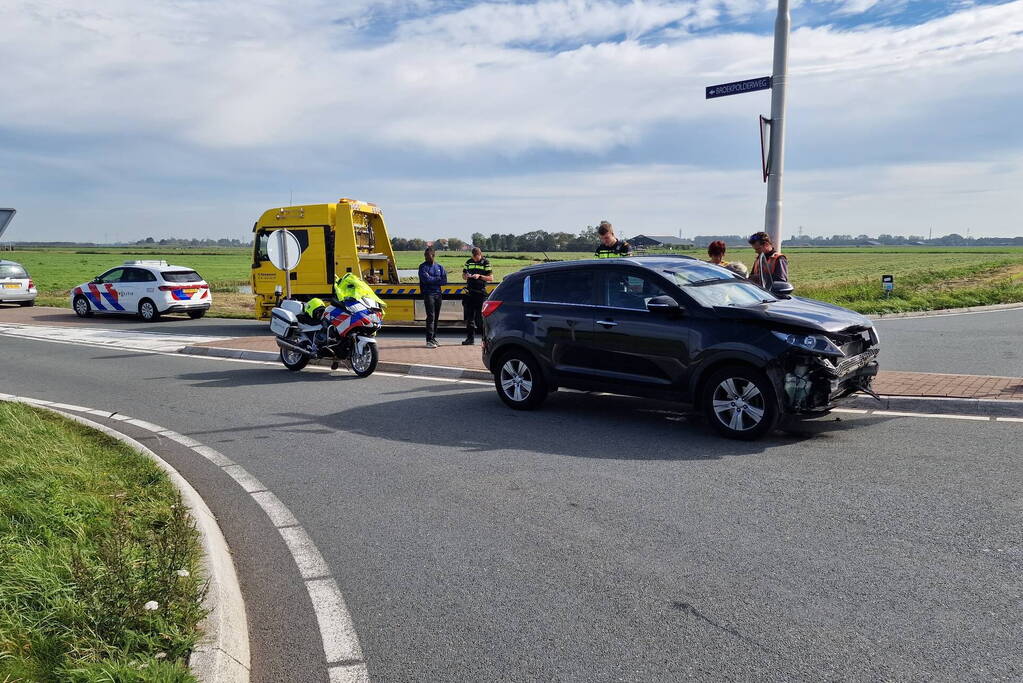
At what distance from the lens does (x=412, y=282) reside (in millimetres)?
19359

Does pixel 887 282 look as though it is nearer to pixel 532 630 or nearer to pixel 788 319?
pixel 788 319

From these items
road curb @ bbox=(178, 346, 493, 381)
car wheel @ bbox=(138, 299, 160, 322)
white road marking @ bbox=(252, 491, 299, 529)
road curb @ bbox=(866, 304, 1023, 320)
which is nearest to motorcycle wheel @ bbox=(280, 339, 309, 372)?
road curb @ bbox=(178, 346, 493, 381)

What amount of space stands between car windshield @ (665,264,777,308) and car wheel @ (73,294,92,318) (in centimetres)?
2126

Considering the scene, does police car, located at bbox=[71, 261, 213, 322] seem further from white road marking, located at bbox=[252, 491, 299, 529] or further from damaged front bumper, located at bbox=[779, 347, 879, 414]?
damaged front bumper, located at bbox=[779, 347, 879, 414]

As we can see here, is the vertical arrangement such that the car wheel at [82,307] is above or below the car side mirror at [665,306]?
below

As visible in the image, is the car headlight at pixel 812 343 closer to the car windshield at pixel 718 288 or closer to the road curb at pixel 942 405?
the car windshield at pixel 718 288

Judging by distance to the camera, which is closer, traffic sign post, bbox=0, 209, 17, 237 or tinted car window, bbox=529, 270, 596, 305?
tinted car window, bbox=529, 270, 596, 305

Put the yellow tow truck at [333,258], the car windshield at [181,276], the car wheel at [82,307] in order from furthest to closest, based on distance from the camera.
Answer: the car wheel at [82,307] → the car windshield at [181,276] → the yellow tow truck at [333,258]

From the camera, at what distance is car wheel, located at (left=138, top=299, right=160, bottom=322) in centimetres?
2321

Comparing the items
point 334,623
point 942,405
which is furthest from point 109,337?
point 334,623

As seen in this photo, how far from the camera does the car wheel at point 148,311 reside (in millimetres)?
23211

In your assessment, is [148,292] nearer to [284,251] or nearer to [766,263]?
[284,251]

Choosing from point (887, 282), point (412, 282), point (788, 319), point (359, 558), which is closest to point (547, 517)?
point (359, 558)

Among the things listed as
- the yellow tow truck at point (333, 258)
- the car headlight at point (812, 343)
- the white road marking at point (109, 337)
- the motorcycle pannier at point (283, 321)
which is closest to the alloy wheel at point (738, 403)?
the car headlight at point (812, 343)
